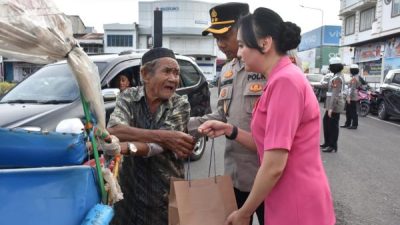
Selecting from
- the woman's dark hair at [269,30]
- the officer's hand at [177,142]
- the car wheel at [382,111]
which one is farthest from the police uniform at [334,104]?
the car wheel at [382,111]

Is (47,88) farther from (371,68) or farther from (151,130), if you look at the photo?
(371,68)

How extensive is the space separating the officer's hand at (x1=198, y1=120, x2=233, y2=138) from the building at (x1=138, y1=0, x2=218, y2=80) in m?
67.2

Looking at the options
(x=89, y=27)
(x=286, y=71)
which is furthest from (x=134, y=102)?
(x=89, y=27)

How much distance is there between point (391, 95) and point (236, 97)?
13312 mm

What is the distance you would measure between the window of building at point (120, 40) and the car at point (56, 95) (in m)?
58.0

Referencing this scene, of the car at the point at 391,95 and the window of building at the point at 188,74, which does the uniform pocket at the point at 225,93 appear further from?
the car at the point at 391,95

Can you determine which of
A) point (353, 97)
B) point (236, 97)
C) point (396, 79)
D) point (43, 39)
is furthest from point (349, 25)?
point (43, 39)

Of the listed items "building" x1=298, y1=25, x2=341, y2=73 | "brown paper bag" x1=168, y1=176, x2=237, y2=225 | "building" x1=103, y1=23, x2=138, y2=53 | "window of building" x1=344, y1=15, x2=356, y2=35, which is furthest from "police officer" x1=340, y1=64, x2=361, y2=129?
"building" x1=103, y1=23, x2=138, y2=53

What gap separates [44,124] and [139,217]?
8.01 feet

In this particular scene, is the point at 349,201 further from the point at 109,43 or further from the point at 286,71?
the point at 109,43

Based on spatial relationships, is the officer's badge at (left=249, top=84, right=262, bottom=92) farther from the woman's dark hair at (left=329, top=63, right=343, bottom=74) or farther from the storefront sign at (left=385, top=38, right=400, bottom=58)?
the storefront sign at (left=385, top=38, right=400, bottom=58)

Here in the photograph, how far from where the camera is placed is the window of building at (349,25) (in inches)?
1500

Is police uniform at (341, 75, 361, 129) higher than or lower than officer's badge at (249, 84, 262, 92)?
lower

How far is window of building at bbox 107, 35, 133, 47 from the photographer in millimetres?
A: 63281
